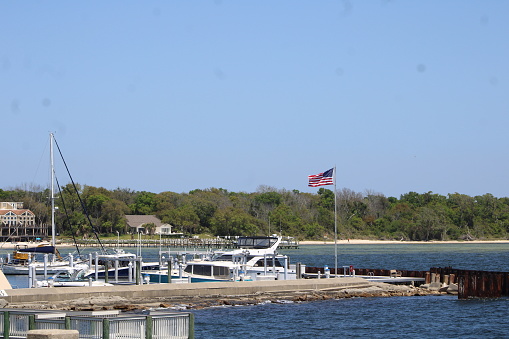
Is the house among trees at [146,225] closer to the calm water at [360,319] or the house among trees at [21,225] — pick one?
the house among trees at [21,225]

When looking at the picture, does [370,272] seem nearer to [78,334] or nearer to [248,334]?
[248,334]

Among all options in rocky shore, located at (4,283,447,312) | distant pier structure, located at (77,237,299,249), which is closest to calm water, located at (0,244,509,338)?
rocky shore, located at (4,283,447,312)

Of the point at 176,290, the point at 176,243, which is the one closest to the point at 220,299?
the point at 176,290

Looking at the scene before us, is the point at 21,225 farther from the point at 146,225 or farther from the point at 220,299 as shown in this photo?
the point at 220,299

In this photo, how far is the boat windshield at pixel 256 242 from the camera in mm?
56469

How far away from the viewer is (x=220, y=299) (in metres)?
43.8

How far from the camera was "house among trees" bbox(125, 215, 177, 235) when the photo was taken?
17162 cm

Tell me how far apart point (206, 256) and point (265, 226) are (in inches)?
4710

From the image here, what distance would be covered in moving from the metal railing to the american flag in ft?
94.9

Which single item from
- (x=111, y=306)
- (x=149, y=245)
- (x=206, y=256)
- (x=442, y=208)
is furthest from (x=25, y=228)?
(x=111, y=306)

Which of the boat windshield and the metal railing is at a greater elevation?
the boat windshield

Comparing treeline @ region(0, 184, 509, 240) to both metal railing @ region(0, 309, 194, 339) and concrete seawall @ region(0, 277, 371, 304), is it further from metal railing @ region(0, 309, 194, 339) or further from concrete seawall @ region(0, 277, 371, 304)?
metal railing @ region(0, 309, 194, 339)

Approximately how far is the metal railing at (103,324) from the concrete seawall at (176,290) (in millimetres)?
14279

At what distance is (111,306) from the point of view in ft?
130
